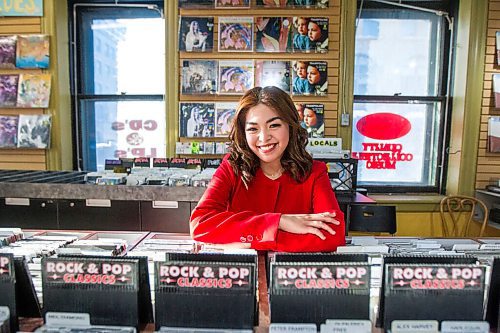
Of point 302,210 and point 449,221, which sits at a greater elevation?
point 302,210

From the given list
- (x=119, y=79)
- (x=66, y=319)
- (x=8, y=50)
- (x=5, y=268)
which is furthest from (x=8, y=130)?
(x=66, y=319)

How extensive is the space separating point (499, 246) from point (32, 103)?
14.4 feet

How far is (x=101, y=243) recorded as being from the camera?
4.43 feet

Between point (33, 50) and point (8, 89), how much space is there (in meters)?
0.51

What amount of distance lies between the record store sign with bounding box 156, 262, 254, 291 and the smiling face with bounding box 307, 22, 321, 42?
11.7 feet

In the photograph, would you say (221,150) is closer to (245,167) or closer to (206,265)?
(245,167)

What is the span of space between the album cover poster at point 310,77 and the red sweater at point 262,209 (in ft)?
7.99

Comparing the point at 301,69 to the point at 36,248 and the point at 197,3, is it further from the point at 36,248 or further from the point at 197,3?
the point at 36,248

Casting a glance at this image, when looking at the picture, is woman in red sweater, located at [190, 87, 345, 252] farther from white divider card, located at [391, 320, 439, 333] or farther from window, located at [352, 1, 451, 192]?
window, located at [352, 1, 451, 192]

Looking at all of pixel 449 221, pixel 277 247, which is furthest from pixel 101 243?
pixel 449 221

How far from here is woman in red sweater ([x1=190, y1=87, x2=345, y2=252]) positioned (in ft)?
4.80

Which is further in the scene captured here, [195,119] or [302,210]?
[195,119]

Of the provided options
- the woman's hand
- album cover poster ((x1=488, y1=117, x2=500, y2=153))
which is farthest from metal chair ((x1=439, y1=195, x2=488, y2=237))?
the woman's hand

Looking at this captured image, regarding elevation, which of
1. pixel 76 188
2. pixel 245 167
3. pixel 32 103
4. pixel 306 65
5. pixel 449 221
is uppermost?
pixel 306 65
